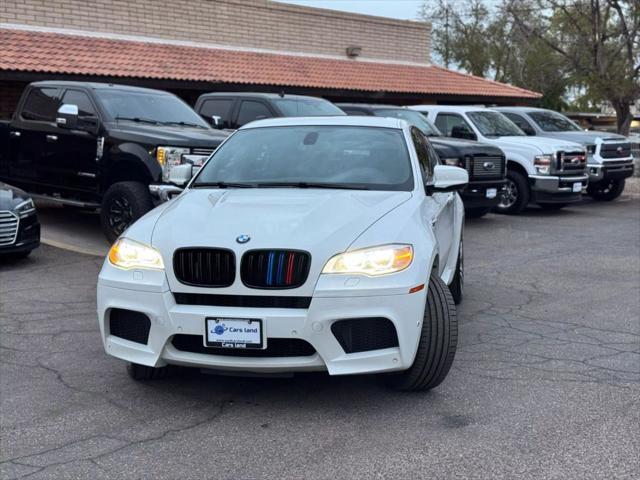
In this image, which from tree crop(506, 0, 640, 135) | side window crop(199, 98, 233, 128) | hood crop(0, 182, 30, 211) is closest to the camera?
hood crop(0, 182, 30, 211)

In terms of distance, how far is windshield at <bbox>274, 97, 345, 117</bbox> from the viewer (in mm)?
13023

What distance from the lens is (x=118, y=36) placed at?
69.1ft

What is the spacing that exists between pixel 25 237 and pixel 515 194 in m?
8.89

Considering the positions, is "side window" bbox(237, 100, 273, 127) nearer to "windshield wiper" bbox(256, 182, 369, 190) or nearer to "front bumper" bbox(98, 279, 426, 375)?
"windshield wiper" bbox(256, 182, 369, 190)

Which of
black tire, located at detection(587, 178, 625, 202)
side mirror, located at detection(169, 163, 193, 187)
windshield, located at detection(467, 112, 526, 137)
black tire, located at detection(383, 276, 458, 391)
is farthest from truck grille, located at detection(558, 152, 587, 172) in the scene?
black tire, located at detection(383, 276, 458, 391)

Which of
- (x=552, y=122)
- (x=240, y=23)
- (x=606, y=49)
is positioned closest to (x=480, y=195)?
(x=552, y=122)

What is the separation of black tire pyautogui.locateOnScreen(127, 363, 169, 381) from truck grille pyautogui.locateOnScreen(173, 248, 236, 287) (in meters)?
0.87

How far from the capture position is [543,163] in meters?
14.8

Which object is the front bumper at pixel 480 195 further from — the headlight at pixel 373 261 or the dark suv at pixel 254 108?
the headlight at pixel 373 261

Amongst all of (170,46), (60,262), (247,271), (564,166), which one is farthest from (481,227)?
(170,46)

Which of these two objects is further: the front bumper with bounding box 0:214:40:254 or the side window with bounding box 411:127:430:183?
the front bumper with bounding box 0:214:40:254

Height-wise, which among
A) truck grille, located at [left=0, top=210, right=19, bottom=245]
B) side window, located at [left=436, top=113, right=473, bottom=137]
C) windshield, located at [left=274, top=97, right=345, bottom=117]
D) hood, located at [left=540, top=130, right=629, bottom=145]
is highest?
windshield, located at [left=274, top=97, right=345, bottom=117]

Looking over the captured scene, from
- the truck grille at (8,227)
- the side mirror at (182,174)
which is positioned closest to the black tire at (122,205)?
the truck grille at (8,227)

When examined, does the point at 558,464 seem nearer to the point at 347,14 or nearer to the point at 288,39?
the point at 288,39
